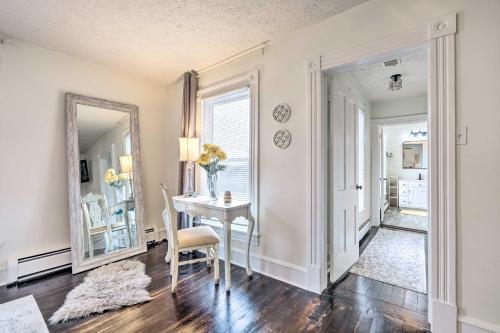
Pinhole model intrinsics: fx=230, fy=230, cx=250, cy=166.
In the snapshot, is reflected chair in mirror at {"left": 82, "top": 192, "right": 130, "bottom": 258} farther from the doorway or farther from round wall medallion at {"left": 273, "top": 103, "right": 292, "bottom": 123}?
the doorway

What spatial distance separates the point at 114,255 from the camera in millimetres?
2996

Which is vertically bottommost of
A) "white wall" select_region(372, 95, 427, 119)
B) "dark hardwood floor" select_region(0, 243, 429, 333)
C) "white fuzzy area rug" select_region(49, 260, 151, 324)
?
"dark hardwood floor" select_region(0, 243, 429, 333)

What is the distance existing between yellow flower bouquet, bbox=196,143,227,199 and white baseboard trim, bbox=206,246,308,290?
84 centimetres

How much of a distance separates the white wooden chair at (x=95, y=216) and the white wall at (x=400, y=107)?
4.87 m

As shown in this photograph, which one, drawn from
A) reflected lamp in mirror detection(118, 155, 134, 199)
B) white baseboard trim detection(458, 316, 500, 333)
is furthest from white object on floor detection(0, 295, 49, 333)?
white baseboard trim detection(458, 316, 500, 333)

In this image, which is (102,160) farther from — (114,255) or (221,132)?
(221,132)

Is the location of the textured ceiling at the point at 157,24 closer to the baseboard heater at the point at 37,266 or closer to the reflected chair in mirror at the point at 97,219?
the reflected chair in mirror at the point at 97,219

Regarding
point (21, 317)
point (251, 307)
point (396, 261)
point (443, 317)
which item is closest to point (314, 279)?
point (251, 307)

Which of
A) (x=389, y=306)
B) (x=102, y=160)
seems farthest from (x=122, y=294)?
(x=389, y=306)

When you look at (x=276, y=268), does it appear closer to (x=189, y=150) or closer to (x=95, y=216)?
(x=189, y=150)

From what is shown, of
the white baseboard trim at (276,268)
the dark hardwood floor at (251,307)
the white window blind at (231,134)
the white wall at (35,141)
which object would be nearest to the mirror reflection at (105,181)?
the white wall at (35,141)

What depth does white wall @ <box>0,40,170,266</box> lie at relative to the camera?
2451 millimetres

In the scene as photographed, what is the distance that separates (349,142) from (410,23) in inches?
51.4

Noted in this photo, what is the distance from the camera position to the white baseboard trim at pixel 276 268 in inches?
91.0
